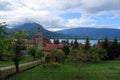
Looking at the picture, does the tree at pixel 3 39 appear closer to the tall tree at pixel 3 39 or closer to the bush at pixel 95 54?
the tall tree at pixel 3 39

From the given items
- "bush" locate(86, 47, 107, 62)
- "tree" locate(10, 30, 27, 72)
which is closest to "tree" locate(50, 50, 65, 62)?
"bush" locate(86, 47, 107, 62)

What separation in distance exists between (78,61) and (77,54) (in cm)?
186

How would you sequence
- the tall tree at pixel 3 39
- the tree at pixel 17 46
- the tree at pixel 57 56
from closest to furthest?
1. the tall tree at pixel 3 39
2. the tree at pixel 17 46
3. the tree at pixel 57 56

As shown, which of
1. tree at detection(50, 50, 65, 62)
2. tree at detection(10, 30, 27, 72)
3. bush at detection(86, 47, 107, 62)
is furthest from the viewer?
tree at detection(50, 50, 65, 62)

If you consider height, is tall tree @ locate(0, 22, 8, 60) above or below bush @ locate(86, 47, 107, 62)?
above

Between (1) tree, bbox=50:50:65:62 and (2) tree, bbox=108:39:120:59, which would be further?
(2) tree, bbox=108:39:120:59

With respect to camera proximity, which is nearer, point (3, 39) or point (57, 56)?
point (3, 39)

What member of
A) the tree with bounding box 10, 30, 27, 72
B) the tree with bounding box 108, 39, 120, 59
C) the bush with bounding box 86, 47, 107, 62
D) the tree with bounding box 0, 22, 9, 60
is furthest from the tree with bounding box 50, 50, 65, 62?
the tree with bounding box 0, 22, 9, 60

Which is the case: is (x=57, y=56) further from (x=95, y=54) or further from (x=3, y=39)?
(x=3, y=39)

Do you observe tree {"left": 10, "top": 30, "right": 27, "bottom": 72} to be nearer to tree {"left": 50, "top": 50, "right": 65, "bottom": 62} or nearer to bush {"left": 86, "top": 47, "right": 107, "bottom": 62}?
tree {"left": 50, "top": 50, "right": 65, "bottom": 62}

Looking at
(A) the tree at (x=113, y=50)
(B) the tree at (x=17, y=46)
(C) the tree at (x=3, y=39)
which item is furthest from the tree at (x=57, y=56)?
(C) the tree at (x=3, y=39)

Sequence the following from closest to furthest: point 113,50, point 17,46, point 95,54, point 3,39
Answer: point 3,39 < point 17,46 < point 95,54 < point 113,50

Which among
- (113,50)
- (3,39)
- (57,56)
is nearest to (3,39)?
(3,39)

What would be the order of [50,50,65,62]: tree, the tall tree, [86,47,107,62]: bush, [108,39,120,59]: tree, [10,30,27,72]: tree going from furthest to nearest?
[108,39,120,59]: tree < [50,50,65,62]: tree < [86,47,107,62]: bush < [10,30,27,72]: tree < the tall tree
